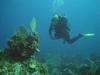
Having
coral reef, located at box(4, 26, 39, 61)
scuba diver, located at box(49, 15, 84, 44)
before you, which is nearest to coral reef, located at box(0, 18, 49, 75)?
coral reef, located at box(4, 26, 39, 61)

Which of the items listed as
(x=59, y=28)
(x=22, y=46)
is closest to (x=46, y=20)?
(x=59, y=28)

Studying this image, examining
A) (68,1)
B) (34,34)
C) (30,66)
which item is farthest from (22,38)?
(68,1)

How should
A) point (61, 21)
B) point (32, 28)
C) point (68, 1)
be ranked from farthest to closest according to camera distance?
point (68, 1) < point (61, 21) < point (32, 28)

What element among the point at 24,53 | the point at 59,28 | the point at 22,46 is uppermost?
the point at 59,28

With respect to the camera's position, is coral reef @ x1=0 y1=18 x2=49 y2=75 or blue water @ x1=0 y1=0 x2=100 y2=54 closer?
coral reef @ x1=0 y1=18 x2=49 y2=75

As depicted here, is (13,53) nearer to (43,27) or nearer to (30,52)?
(30,52)

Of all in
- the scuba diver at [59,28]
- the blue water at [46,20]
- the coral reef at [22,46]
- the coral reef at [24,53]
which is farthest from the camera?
the blue water at [46,20]

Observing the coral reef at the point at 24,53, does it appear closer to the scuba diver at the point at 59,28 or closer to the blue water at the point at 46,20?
the blue water at the point at 46,20

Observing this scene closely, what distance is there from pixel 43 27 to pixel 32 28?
149706 mm

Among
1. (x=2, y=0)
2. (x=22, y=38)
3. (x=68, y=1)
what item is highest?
(x=68, y=1)

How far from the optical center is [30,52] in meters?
7.63

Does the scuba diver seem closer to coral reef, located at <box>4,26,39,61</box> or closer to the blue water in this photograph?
the blue water

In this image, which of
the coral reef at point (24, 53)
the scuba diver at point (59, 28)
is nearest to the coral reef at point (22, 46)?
the coral reef at point (24, 53)

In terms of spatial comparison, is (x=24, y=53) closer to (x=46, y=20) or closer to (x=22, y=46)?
(x=22, y=46)
